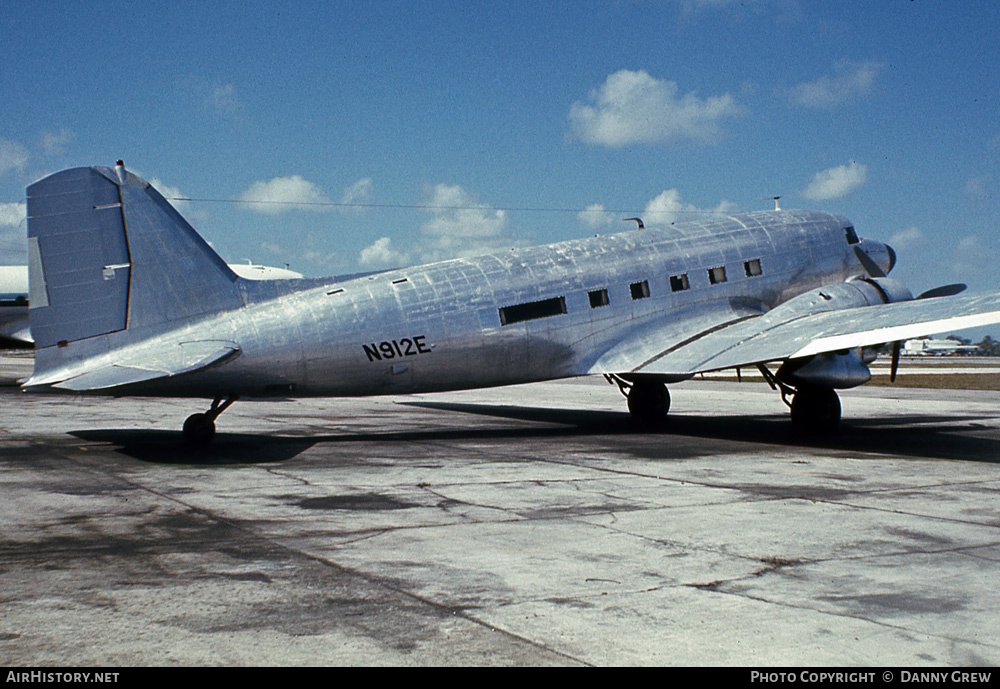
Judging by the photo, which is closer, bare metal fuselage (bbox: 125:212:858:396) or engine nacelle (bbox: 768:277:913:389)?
bare metal fuselage (bbox: 125:212:858:396)

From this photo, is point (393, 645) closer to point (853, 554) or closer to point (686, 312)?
point (853, 554)

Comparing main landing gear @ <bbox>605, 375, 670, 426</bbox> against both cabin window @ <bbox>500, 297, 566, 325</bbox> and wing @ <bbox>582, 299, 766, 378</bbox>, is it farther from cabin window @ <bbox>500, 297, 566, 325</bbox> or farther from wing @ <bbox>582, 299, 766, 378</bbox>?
cabin window @ <bbox>500, 297, 566, 325</bbox>

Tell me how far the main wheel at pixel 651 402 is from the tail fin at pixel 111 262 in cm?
1044

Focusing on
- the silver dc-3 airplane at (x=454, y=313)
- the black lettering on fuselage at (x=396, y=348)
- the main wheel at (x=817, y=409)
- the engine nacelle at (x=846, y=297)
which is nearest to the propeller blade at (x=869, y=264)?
the silver dc-3 airplane at (x=454, y=313)

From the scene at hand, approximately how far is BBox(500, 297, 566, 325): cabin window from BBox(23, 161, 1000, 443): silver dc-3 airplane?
0.03 m

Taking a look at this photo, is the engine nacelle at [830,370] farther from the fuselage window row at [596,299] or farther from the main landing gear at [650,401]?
the main landing gear at [650,401]

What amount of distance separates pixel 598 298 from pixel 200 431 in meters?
8.80

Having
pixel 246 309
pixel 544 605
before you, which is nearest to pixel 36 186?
pixel 246 309

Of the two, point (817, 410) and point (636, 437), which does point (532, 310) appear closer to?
point (636, 437)

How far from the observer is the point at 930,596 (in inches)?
271

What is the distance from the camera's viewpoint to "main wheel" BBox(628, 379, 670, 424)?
22.4 metres

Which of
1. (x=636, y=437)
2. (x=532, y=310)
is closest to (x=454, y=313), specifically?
(x=532, y=310)

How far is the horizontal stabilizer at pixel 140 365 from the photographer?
14125 mm

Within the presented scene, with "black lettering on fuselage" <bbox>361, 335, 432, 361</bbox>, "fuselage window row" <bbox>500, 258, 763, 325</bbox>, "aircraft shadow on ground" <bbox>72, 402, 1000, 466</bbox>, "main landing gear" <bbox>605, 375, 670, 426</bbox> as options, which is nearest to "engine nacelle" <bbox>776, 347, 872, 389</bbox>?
"aircraft shadow on ground" <bbox>72, 402, 1000, 466</bbox>
